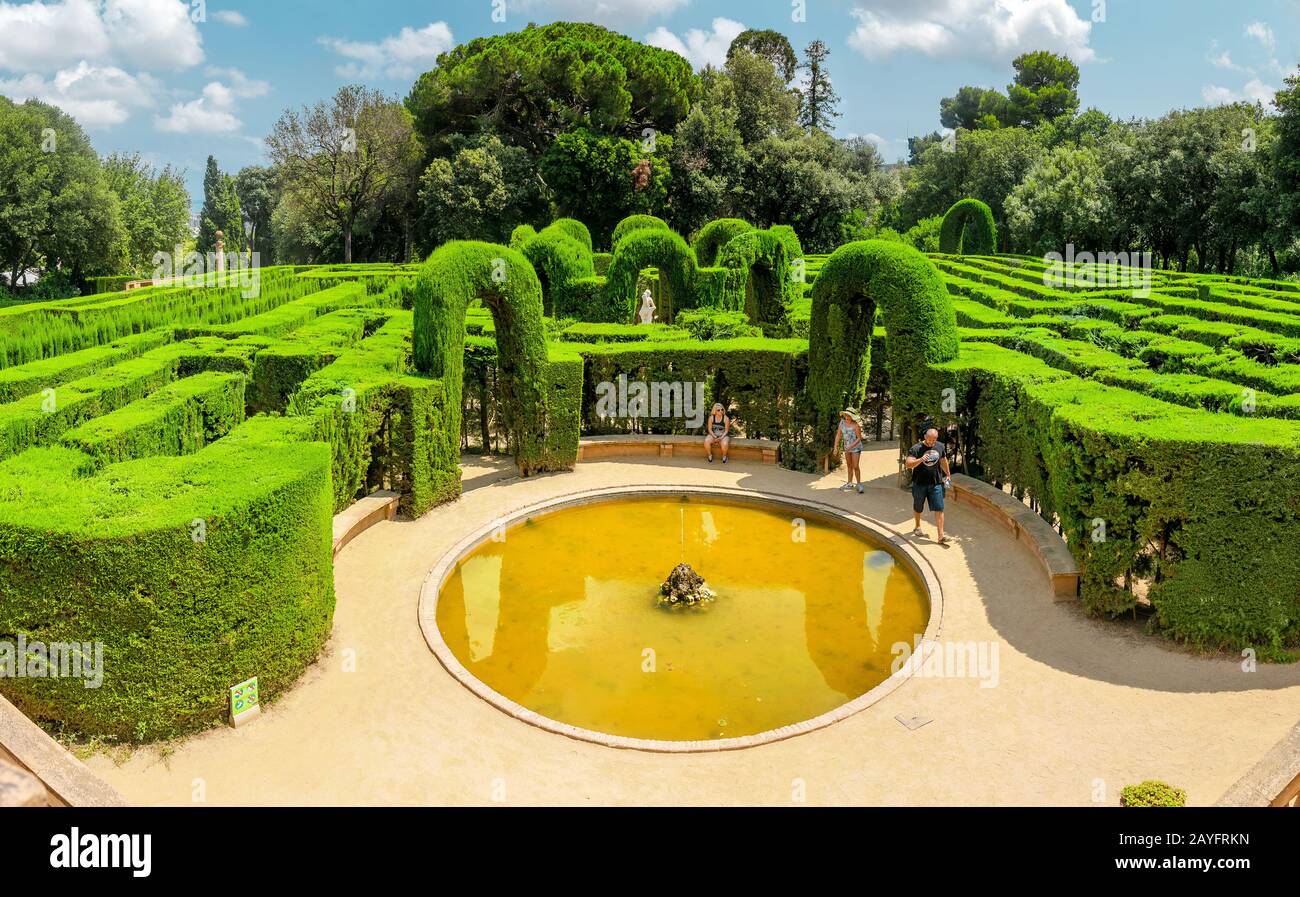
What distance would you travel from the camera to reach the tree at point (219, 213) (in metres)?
101

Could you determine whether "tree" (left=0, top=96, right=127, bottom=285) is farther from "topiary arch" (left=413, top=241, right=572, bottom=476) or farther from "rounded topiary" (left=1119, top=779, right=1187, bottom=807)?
"rounded topiary" (left=1119, top=779, right=1187, bottom=807)

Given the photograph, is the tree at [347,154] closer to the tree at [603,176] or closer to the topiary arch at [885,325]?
the tree at [603,176]

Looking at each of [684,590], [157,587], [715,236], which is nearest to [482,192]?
[715,236]

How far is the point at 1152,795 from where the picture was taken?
7.23 metres

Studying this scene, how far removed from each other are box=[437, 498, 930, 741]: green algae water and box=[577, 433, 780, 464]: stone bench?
3.10 meters

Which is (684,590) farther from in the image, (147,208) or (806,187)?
(147,208)

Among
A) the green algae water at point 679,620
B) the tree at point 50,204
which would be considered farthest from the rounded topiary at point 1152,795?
the tree at point 50,204

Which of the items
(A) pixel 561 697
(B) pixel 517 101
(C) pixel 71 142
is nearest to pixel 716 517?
(A) pixel 561 697

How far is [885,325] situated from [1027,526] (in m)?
5.21

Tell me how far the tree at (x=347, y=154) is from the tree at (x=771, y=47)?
4043 cm

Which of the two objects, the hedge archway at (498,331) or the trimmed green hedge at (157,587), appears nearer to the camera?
the trimmed green hedge at (157,587)

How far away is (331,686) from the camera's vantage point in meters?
9.96

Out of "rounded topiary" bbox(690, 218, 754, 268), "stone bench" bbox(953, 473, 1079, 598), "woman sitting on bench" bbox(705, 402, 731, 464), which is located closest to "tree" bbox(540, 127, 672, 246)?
"rounded topiary" bbox(690, 218, 754, 268)

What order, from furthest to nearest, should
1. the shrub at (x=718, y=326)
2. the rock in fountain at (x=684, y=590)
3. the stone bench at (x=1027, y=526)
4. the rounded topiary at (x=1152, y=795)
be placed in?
the shrub at (x=718, y=326) < the rock in fountain at (x=684, y=590) < the stone bench at (x=1027, y=526) < the rounded topiary at (x=1152, y=795)
